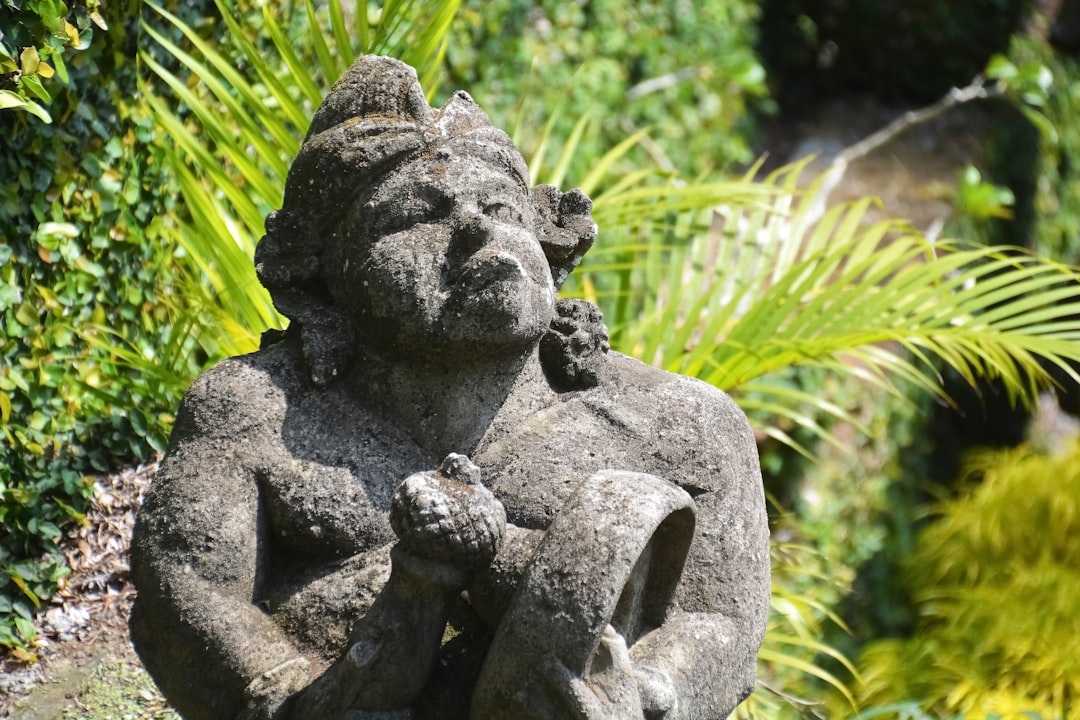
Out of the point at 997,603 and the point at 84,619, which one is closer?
the point at 84,619

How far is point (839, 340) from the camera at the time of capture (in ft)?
12.3

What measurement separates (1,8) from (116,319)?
3.76 feet

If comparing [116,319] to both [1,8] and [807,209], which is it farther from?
[807,209]

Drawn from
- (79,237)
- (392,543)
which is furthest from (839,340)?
(79,237)

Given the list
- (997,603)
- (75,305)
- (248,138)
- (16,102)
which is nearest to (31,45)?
(16,102)

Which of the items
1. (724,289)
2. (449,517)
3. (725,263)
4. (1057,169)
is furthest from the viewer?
(1057,169)

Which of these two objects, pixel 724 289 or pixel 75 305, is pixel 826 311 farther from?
pixel 75 305

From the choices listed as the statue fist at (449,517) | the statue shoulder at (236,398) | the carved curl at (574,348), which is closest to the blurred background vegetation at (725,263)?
the carved curl at (574,348)

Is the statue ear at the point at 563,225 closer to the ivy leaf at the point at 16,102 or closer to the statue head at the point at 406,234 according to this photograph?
the statue head at the point at 406,234

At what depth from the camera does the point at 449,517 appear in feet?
6.55

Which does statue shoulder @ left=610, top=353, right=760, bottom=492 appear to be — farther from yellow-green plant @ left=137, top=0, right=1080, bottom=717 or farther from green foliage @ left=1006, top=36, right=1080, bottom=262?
green foliage @ left=1006, top=36, right=1080, bottom=262

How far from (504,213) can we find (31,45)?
1789 millimetres

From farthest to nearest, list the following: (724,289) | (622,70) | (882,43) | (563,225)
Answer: (882,43) → (622,70) → (724,289) → (563,225)

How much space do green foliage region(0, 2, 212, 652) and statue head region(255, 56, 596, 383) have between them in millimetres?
1470
